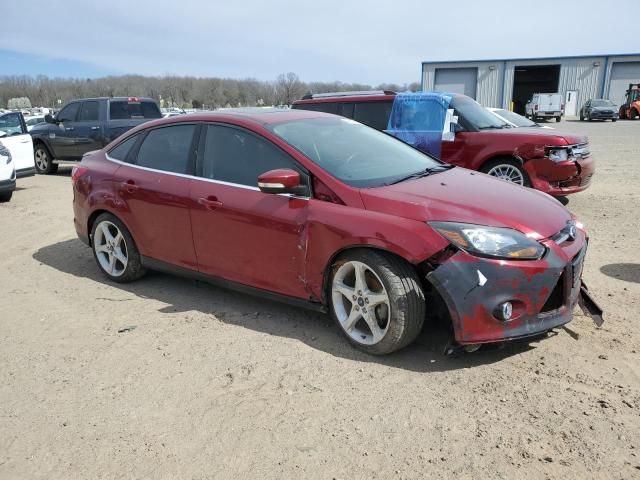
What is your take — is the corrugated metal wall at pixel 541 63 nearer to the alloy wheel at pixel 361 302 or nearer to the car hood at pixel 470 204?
the car hood at pixel 470 204

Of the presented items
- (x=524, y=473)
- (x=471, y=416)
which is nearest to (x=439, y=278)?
(x=471, y=416)

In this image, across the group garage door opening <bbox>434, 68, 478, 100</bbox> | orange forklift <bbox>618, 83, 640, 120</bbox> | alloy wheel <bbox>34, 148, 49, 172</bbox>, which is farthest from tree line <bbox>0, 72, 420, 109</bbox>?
alloy wheel <bbox>34, 148, 49, 172</bbox>

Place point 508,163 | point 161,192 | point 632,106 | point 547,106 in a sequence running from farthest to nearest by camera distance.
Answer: point 547,106
point 632,106
point 508,163
point 161,192

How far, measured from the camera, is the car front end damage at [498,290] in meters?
3.00

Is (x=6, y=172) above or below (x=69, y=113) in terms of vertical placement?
below

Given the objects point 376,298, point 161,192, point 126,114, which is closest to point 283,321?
point 376,298

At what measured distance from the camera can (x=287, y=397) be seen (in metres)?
3.05

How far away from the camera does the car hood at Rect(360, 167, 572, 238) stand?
3.19 m

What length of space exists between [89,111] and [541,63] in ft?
149

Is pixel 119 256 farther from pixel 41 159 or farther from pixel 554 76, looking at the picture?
pixel 554 76

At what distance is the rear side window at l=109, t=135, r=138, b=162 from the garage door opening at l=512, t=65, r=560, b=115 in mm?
50308

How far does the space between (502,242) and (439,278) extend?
431 millimetres

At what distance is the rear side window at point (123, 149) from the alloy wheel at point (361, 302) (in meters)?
2.66

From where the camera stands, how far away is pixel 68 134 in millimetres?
13312
